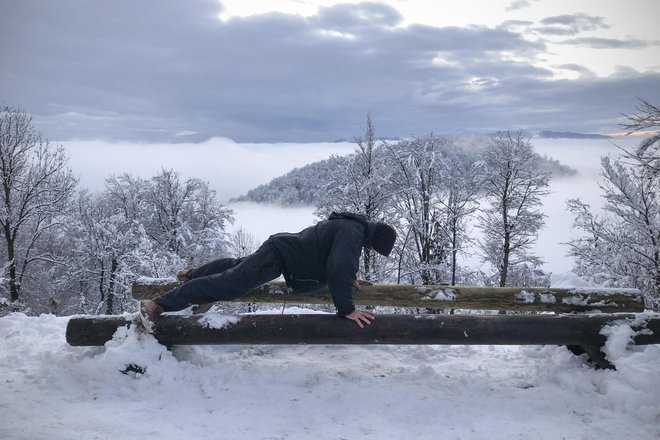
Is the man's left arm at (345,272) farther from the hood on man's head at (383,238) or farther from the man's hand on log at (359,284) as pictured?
the man's hand on log at (359,284)

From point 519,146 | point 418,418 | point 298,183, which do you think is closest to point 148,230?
point 519,146

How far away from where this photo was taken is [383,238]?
15.1 ft

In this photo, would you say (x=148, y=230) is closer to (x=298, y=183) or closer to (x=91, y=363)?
(x=91, y=363)

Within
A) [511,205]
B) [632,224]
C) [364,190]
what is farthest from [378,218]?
[632,224]

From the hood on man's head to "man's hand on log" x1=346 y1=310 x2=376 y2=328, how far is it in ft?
2.22

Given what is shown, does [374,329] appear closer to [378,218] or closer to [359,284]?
[359,284]

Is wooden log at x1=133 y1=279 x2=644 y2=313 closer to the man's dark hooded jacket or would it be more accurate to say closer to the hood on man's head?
the man's dark hooded jacket

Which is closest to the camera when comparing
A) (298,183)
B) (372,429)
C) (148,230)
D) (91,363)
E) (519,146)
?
(372,429)

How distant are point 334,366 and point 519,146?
66.4 ft

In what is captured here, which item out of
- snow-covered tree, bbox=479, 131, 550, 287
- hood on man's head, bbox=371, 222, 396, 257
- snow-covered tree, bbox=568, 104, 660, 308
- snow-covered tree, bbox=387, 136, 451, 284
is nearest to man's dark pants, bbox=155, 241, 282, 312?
hood on man's head, bbox=371, 222, 396, 257

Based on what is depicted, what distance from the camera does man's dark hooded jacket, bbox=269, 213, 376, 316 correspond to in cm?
416

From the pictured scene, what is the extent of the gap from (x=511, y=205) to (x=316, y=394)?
62.8 ft

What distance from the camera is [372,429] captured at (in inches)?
135

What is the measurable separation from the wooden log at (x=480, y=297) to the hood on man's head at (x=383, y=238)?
1.86 ft
